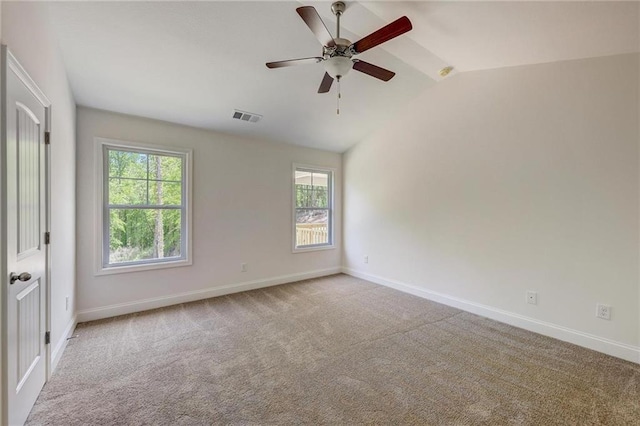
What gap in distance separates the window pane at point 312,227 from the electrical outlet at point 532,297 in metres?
3.19

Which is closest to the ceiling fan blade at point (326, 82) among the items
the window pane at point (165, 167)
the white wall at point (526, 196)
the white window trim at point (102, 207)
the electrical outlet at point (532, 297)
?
Result: the white wall at point (526, 196)

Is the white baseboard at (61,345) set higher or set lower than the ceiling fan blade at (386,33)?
lower

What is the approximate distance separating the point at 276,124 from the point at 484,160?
108 inches

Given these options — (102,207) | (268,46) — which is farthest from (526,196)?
(102,207)

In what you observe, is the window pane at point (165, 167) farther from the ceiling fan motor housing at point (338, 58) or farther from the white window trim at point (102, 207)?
the ceiling fan motor housing at point (338, 58)

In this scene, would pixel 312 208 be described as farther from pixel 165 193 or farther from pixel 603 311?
pixel 603 311

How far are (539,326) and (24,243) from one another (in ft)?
14.4

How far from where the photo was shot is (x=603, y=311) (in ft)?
8.56

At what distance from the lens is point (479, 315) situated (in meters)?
3.43

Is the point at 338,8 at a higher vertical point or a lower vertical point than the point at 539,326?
higher

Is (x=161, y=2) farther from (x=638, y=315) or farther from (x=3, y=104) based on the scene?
(x=638, y=315)

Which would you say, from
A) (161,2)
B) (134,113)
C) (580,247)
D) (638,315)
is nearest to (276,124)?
(134,113)

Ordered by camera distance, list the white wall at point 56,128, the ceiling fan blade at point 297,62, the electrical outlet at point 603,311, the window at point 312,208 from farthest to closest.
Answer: the window at point 312,208 → the electrical outlet at point 603,311 → the ceiling fan blade at point 297,62 → the white wall at point 56,128

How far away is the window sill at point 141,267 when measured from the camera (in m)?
3.29
